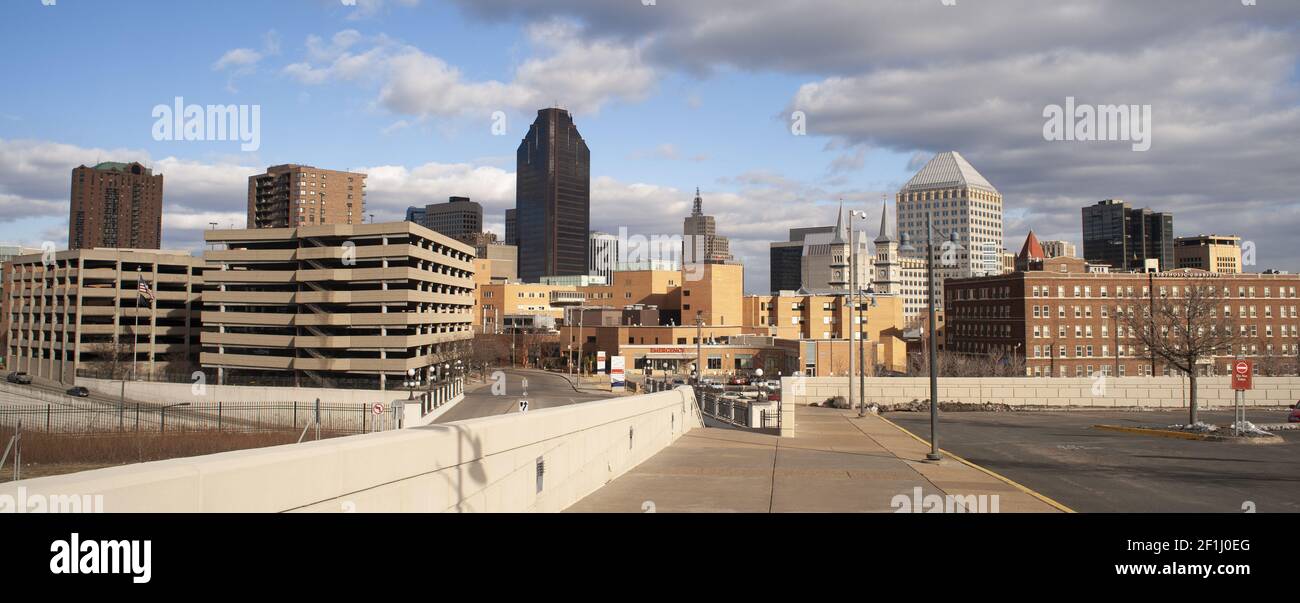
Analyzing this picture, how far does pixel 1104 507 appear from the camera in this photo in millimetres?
13844

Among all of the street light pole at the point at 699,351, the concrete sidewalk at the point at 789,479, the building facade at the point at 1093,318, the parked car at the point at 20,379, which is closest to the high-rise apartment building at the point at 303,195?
the parked car at the point at 20,379

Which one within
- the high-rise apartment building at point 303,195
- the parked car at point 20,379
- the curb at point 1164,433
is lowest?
the parked car at point 20,379

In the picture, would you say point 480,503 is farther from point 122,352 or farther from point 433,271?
point 122,352

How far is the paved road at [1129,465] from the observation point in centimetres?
1465

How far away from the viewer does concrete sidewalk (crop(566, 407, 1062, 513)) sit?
510 inches

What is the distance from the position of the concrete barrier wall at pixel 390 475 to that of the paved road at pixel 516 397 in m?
29.2

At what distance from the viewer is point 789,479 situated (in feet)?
53.3

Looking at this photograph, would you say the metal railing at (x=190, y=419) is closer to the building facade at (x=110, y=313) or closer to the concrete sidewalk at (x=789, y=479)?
the concrete sidewalk at (x=789, y=479)
